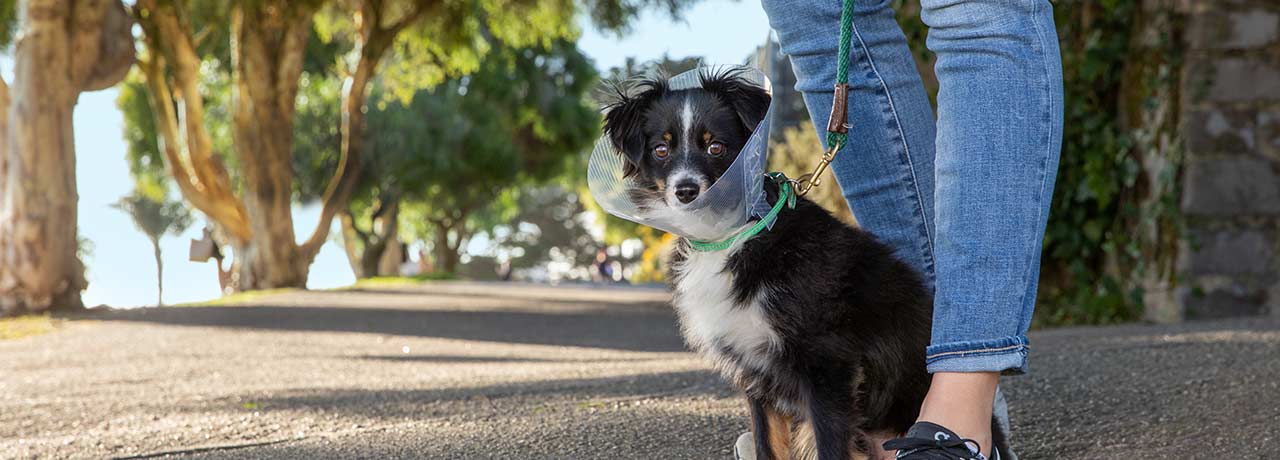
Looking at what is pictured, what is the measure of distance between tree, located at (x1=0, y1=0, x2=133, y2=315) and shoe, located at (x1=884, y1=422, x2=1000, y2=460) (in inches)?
468

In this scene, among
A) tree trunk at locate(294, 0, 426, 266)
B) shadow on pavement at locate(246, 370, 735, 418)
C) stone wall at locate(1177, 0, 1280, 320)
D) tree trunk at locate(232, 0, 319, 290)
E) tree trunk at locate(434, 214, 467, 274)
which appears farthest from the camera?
tree trunk at locate(434, 214, 467, 274)

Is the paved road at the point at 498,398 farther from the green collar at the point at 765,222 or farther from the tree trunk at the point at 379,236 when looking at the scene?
the tree trunk at the point at 379,236

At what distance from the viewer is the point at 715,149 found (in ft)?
9.23

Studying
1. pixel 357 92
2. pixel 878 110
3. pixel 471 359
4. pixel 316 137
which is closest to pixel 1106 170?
pixel 471 359

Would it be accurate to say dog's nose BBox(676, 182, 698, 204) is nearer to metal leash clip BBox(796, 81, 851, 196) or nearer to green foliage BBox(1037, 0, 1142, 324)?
metal leash clip BBox(796, 81, 851, 196)

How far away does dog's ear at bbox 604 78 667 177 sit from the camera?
2.90 meters

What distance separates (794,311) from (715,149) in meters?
0.55

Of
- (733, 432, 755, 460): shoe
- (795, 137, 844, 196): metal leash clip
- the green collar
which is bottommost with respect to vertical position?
(733, 432, 755, 460): shoe

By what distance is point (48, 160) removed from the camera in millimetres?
11992

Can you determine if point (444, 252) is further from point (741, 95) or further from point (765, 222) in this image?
point (765, 222)

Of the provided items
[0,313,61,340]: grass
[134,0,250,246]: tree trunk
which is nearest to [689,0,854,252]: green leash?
[0,313,61,340]: grass

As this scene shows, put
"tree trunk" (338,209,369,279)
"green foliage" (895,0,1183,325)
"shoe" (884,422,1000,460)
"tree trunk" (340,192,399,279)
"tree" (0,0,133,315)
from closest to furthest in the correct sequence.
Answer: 1. "shoe" (884,422,1000,460)
2. "green foliage" (895,0,1183,325)
3. "tree" (0,0,133,315)
4. "tree trunk" (340,192,399,279)
5. "tree trunk" (338,209,369,279)

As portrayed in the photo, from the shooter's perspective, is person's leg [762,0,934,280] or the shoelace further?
person's leg [762,0,934,280]

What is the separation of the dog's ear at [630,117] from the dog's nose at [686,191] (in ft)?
0.91
